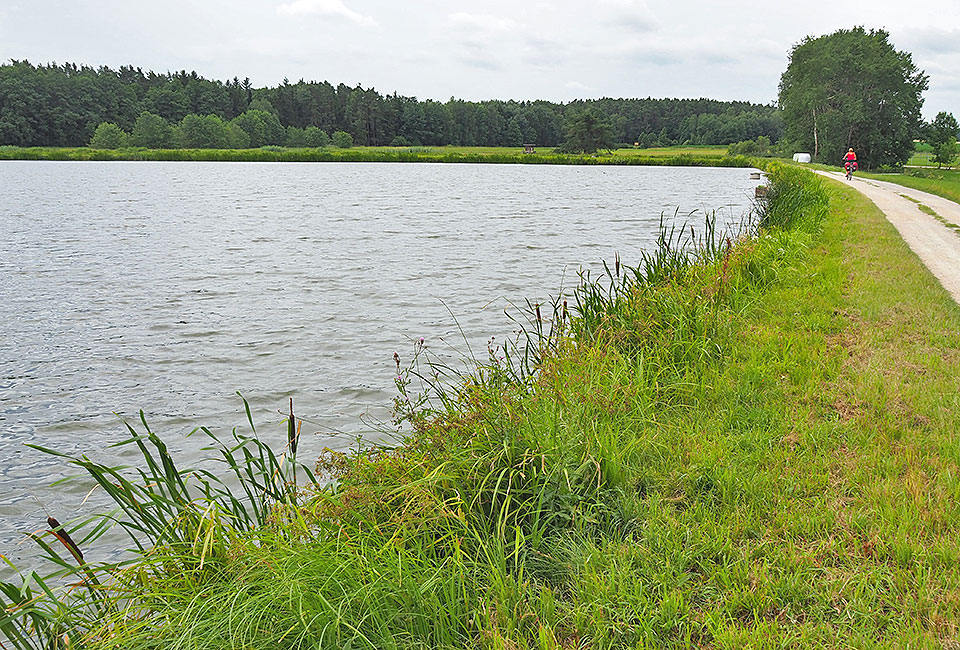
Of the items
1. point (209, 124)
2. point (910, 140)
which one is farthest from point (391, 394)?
point (209, 124)

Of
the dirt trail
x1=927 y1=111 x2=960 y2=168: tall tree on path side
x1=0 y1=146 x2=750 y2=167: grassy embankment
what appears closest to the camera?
the dirt trail

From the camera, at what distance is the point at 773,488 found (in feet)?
12.8

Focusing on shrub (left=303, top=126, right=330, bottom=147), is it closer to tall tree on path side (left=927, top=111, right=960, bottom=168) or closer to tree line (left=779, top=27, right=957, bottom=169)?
tree line (left=779, top=27, right=957, bottom=169)

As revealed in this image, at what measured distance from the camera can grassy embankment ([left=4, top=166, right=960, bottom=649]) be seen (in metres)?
2.88

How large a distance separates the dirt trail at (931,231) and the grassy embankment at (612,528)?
155 inches

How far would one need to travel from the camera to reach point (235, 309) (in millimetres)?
11750

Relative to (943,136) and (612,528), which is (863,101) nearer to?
(943,136)

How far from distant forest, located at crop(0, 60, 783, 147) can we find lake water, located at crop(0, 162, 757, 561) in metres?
96.3

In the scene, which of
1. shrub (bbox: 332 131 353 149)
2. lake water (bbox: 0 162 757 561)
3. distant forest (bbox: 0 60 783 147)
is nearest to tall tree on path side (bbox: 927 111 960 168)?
lake water (bbox: 0 162 757 561)

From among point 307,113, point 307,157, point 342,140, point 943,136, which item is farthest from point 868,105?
point 307,113

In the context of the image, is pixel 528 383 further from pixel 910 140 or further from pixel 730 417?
pixel 910 140

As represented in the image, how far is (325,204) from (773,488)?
30.2 m

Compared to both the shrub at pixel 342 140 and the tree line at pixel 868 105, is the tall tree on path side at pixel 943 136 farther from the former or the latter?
the shrub at pixel 342 140

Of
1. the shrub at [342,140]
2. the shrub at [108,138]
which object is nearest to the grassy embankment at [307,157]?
the shrub at [108,138]
